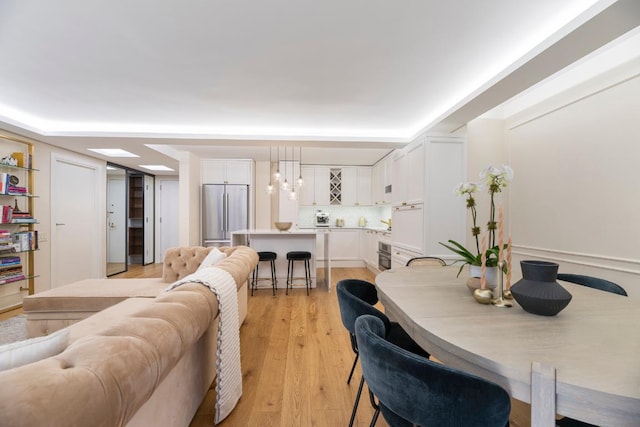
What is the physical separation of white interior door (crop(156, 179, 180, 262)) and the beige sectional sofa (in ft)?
16.6

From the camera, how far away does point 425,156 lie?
3.48m

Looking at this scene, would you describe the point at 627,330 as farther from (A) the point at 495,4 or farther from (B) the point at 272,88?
(B) the point at 272,88

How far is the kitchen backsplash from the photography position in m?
6.75

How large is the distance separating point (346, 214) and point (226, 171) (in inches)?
121

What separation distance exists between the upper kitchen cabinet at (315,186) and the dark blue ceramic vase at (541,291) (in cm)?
539

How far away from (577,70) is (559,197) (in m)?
1.25

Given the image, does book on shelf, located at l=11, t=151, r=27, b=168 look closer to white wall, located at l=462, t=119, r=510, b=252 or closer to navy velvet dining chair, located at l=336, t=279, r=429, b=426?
navy velvet dining chair, located at l=336, t=279, r=429, b=426

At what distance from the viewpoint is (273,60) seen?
2.26 m

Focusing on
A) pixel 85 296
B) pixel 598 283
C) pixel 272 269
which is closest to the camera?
pixel 598 283

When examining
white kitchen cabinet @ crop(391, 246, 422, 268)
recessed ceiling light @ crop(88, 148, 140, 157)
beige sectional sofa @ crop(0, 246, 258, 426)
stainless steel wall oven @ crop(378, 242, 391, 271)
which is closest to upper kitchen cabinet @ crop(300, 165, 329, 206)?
stainless steel wall oven @ crop(378, 242, 391, 271)

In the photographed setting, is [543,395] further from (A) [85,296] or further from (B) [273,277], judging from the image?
(B) [273,277]

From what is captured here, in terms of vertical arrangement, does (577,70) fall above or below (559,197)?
above

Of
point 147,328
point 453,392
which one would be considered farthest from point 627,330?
point 147,328

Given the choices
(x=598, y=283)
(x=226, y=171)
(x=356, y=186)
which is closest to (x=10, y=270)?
(x=226, y=171)
